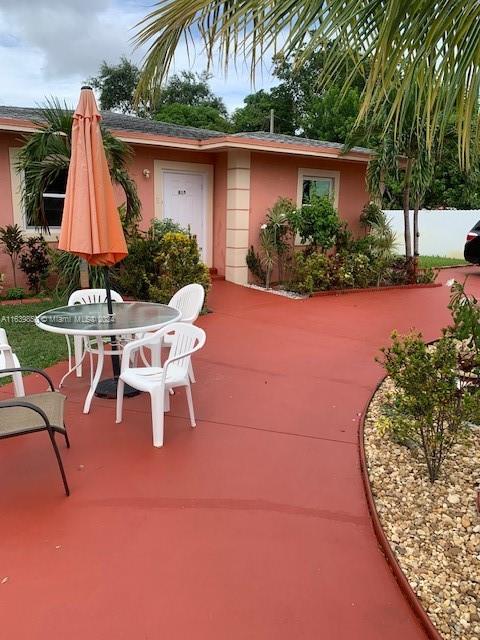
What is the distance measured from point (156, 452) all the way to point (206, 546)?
42.8 inches

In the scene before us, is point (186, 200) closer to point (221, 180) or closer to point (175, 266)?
point (221, 180)

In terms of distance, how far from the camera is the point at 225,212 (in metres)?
10.9

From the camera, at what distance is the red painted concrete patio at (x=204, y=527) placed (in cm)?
217

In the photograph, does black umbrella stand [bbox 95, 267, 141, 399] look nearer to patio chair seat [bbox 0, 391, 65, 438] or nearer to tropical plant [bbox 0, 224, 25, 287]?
patio chair seat [bbox 0, 391, 65, 438]

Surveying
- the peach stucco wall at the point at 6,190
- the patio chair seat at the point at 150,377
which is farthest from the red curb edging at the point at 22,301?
the patio chair seat at the point at 150,377

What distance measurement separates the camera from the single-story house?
960cm

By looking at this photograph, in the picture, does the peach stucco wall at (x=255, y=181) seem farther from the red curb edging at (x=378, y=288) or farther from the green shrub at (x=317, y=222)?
the red curb edging at (x=378, y=288)

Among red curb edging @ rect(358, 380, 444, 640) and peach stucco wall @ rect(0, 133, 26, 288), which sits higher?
peach stucco wall @ rect(0, 133, 26, 288)

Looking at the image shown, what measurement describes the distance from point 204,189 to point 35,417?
8.78m

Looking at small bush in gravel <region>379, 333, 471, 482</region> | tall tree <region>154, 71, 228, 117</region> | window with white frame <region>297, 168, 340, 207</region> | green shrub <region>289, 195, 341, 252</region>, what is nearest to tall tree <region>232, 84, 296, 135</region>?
tall tree <region>154, 71, 228, 117</region>

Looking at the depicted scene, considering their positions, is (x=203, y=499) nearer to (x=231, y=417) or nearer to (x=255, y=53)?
(x=231, y=417)

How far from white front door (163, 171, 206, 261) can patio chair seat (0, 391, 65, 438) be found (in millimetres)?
7718

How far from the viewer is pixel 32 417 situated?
3.10 meters

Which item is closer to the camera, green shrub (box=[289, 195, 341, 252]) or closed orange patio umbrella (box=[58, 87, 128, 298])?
closed orange patio umbrella (box=[58, 87, 128, 298])
